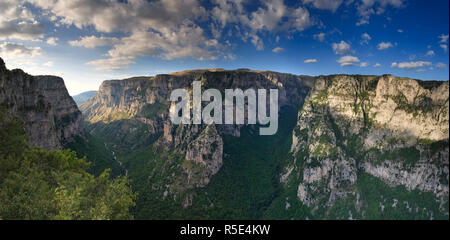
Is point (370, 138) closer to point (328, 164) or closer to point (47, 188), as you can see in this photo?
point (328, 164)

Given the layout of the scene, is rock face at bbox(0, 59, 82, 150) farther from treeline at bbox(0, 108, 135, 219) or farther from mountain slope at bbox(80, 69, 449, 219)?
mountain slope at bbox(80, 69, 449, 219)

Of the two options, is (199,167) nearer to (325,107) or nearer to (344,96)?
(325,107)

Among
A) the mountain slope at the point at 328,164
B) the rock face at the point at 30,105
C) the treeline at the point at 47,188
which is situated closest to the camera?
the treeline at the point at 47,188

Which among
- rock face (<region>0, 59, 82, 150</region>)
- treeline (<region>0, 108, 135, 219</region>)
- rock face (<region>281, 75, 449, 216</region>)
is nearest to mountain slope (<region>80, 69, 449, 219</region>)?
rock face (<region>281, 75, 449, 216</region>)

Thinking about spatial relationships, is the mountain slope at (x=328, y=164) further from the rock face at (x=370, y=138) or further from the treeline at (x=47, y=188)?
the treeline at (x=47, y=188)

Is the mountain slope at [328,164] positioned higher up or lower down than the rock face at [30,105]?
lower down

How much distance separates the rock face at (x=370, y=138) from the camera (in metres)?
89.6

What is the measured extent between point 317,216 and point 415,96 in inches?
3066

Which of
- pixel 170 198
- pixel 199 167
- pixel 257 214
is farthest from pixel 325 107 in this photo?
pixel 170 198

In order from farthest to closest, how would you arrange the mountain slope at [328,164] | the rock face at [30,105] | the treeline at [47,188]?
the mountain slope at [328,164] → the rock face at [30,105] → the treeline at [47,188]

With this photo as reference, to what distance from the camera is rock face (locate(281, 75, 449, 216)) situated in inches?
3526

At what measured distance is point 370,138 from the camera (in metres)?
117

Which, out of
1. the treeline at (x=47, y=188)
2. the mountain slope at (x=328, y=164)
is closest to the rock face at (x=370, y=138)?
the mountain slope at (x=328, y=164)

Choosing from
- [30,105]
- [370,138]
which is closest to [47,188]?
[30,105]
